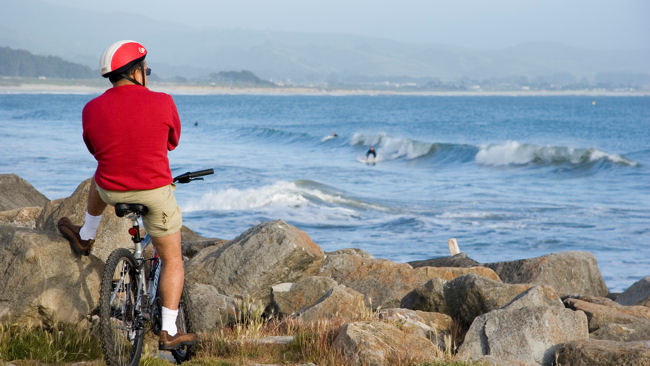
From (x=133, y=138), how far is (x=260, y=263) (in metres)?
3.25

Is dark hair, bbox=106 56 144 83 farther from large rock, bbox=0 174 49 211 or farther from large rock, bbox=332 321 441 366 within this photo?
large rock, bbox=0 174 49 211

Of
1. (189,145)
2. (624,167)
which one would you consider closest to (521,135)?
(624,167)

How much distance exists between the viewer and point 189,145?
4359cm

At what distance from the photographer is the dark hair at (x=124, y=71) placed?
15.0 ft

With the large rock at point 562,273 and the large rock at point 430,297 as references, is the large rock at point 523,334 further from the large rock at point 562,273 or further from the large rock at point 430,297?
the large rock at point 562,273

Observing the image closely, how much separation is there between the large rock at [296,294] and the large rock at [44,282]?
187 cm

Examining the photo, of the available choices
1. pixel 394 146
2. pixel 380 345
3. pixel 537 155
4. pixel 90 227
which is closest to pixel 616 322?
pixel 380 345

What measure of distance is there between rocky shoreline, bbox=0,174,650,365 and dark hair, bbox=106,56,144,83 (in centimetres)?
177

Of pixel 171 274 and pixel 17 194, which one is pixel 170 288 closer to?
pixel 171 274

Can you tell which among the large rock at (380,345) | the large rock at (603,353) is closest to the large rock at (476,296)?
the large rock at (603,353)

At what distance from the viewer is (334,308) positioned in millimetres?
6332

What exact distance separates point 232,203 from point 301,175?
8572mm

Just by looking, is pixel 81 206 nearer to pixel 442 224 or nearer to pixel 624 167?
pixel 442 224

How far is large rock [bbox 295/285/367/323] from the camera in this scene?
6238 millimetres
